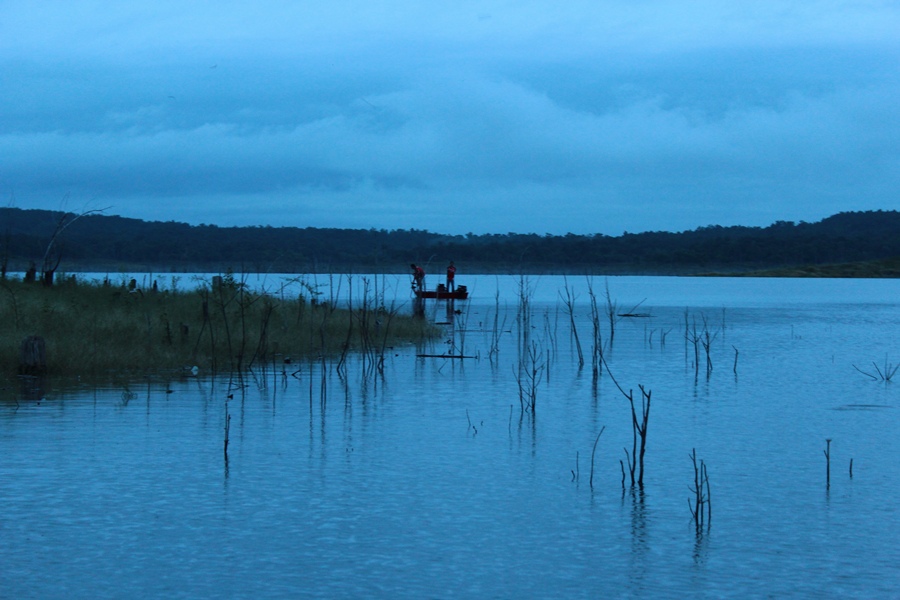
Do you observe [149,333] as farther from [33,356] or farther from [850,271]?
[850,271]

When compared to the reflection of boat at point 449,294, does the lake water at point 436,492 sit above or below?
below

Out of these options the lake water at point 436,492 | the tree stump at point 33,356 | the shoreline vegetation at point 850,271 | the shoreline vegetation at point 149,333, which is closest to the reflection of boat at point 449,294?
the shoreline vegetation at point 149,333

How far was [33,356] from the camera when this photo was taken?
18.8 metres

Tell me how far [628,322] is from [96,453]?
3181cm

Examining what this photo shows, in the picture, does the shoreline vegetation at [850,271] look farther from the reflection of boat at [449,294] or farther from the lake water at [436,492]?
the lake water at [436,492]

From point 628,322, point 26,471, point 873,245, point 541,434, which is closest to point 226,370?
point 541,434

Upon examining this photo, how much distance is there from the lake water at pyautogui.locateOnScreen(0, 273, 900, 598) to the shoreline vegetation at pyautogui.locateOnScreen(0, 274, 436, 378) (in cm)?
149

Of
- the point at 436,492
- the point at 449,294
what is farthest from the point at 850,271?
the point at 436,492

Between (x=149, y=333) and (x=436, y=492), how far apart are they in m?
11.6

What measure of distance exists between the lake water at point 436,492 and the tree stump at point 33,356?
1.37m

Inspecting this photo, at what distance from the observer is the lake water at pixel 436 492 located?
8.40 metres

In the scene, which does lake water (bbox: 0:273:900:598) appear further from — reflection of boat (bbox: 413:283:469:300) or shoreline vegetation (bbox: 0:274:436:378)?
reflection of boat (bbox: 413:283:469:300)

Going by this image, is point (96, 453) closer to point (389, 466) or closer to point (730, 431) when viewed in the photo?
point (389, 466)

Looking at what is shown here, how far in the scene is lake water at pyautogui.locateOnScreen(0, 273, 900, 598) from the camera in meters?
8.40
